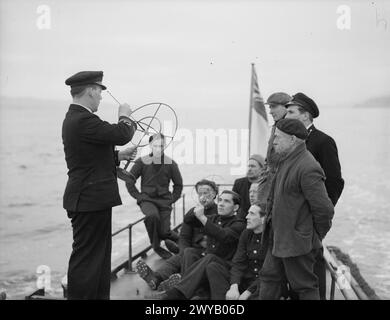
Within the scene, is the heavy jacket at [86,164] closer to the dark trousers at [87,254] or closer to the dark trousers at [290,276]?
the dark trousers at [87,254]

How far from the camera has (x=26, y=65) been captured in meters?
48.3

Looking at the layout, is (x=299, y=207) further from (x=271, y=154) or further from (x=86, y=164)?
(x=86, y=164)

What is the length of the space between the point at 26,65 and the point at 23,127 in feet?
96.6

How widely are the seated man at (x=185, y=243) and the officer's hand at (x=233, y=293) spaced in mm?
790

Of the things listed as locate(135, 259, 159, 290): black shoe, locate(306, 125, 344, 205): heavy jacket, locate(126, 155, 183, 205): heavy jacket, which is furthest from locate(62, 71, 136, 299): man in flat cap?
locate(126, 155, 183, 205): heavy jacket

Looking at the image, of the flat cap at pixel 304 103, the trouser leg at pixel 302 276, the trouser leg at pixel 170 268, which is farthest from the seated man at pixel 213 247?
the flat cap at pixel 304 103

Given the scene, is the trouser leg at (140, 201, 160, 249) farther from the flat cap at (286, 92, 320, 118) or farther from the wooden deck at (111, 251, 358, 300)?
the flat cap at (286, 92, 320, 118)

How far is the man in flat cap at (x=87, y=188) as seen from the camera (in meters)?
3.37

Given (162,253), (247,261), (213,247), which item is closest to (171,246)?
(162,253)

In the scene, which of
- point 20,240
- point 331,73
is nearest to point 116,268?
point 20,240

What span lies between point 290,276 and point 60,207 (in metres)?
31.9

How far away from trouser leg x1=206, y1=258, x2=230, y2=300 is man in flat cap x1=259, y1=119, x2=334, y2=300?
29.3 inches

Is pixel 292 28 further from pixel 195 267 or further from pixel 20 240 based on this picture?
pixel 195 267

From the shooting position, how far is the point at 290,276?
11.5 ft
